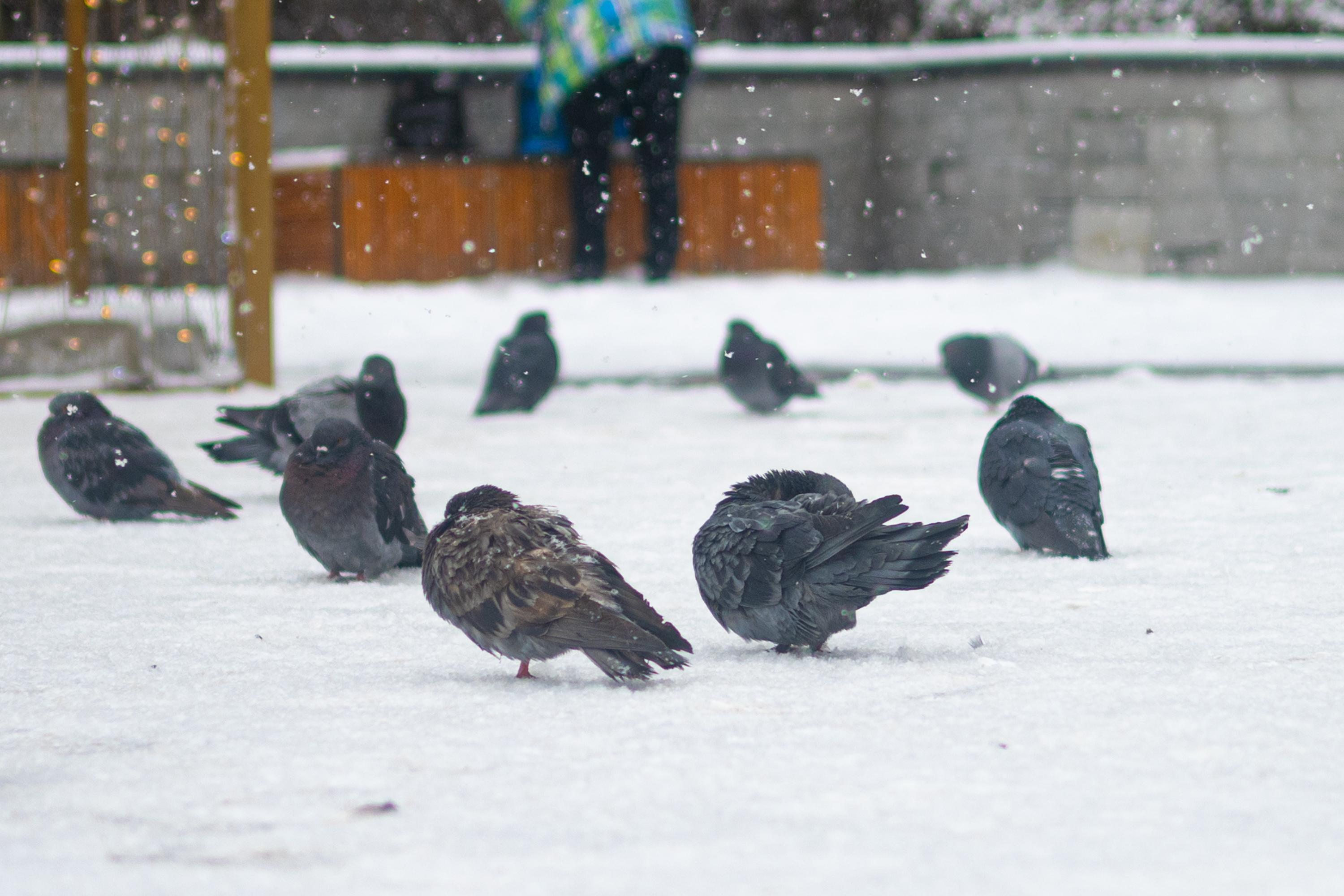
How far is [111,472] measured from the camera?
5441 mm

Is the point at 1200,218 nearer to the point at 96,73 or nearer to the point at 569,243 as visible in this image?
the point at 569,243

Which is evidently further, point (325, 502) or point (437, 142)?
point (437, 142)

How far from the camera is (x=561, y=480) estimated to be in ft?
21.5

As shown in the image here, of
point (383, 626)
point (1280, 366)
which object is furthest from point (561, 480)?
point (1280, 366)

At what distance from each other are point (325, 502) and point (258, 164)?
16.7 feet

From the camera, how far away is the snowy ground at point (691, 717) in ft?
7.64

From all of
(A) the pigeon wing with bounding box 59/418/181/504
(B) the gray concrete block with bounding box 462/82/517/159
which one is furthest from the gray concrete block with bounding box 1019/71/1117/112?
(A) the pigeon wing with bounding box 59/418/181/504

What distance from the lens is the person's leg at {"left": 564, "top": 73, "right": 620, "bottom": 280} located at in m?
12.2

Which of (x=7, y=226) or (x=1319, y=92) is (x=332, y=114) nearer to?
(x=7, y=226)

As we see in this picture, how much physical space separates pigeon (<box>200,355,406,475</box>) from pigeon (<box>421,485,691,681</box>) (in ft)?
7.69

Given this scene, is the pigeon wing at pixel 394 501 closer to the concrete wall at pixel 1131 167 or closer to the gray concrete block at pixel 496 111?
the gray concrete block at pixel 496 111

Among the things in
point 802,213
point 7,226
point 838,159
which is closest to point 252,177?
point 7,226

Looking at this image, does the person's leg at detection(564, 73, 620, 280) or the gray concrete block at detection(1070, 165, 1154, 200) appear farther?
the gray concrete block at detection(1070, 165, 1154, 200)

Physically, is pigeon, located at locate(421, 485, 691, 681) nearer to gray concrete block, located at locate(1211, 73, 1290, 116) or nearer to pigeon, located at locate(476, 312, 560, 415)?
pigeon, located at locate(476, 312, 560, 415)
